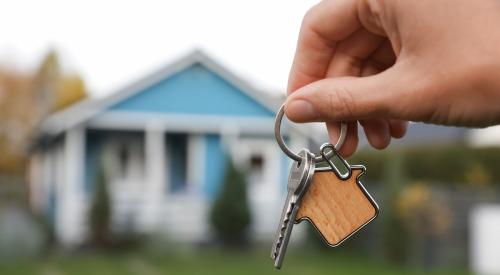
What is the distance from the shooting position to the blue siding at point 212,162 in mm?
13633

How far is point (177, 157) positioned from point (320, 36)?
44.3 ft

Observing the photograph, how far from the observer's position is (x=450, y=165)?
1312cm

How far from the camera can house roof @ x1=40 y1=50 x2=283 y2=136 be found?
13.2m

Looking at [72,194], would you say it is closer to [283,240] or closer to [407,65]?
[283,240]

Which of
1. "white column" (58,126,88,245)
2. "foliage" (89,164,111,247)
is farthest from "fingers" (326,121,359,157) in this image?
"white column" (58,126,88,245)

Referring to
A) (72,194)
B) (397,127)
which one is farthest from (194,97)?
(397,127)

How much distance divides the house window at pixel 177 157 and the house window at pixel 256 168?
1.35 meters

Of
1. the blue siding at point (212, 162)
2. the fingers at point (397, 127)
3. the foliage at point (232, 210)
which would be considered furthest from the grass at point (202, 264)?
the fingers at point (397, 127)

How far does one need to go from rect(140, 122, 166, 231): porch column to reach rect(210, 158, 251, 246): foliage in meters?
1.36

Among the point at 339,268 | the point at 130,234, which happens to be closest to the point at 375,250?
the point at 339,268

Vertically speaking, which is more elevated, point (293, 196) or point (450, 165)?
point (293, 196)

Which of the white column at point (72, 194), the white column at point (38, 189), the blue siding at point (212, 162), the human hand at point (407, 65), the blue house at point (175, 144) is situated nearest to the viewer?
the human hand at point (407, 65)

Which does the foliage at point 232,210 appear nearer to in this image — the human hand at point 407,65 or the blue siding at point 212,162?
the blue siding at point 212,162

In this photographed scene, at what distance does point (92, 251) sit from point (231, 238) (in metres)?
2.26
